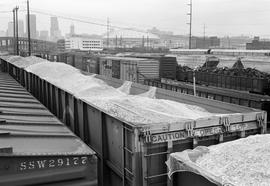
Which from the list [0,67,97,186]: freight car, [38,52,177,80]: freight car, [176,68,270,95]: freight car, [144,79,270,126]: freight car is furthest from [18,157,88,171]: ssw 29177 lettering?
[38,52,177,80]: freight car

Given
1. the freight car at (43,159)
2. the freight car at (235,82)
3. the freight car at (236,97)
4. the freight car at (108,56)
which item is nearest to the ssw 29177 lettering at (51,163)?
the freight car at (43,159)

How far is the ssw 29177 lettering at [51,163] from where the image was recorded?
4441 mm

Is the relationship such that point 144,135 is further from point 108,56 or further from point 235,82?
point 108,56

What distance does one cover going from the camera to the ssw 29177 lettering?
4.44m

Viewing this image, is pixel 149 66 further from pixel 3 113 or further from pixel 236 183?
pixel 236 183

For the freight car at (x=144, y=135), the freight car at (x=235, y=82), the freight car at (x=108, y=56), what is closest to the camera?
the freight car at (x=144, y=135)

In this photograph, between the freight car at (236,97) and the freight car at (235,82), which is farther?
the freight car at (235,82)

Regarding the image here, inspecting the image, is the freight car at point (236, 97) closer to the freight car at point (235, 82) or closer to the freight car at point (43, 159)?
the freight car at point (235, 82)

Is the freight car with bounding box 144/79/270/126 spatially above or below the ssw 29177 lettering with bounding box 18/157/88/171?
below

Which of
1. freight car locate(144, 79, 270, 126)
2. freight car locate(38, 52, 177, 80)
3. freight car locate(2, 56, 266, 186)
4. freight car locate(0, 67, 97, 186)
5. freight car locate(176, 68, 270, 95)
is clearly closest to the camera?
freight car locate(0, 67, 97, 186)

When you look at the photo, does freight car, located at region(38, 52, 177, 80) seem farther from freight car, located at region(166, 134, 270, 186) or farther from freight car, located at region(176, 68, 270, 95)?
freight car, located at region(166, 134, 270, 186)

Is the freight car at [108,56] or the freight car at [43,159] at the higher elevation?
the freight car at [108,56]

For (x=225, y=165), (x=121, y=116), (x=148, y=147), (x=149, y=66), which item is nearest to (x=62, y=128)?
(x=121, y=116)

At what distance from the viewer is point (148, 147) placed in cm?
513
